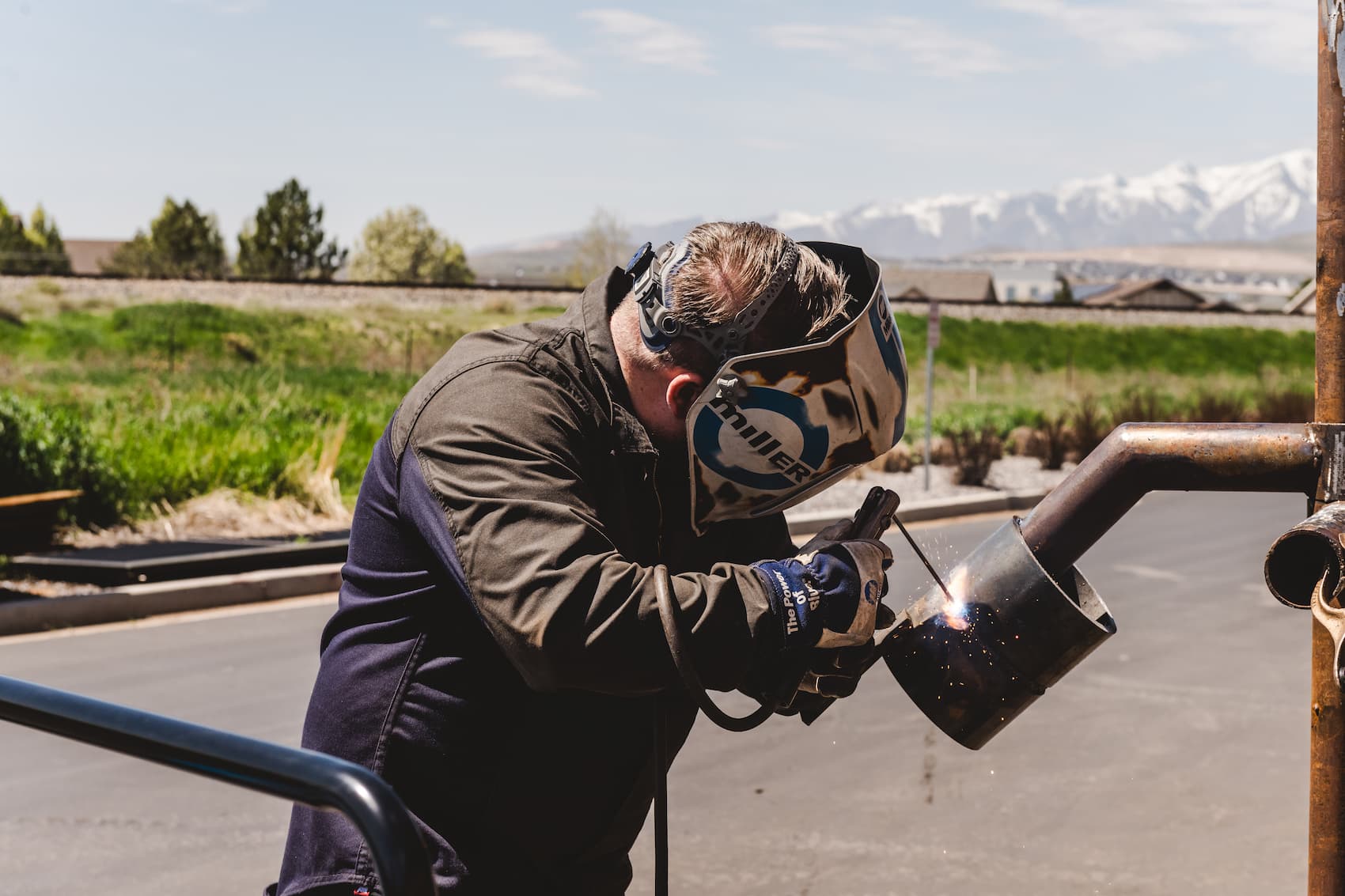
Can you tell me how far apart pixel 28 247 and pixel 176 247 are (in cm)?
1275

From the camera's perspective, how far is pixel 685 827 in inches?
219

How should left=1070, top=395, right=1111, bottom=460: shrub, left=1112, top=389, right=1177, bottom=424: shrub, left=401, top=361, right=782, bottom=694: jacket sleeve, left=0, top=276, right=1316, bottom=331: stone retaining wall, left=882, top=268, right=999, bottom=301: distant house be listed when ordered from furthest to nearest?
left=882, top=268, right=999, bottom=301: distant house, left=0, top=276, right=1316, bottom=331: stone retaining wall, left=1112, top=389, right=1177, bottom=424: shrub, left=1070, top=395, right=1111, bottom=460: shrub, left=401, top=361, right=782, bottom=694: jacket sleeve

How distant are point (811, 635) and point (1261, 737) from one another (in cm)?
557

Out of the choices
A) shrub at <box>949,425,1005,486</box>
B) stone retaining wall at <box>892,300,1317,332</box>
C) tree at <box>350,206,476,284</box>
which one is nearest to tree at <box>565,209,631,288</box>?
tree at <box>350,206,476,284</box>

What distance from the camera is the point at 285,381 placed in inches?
1052

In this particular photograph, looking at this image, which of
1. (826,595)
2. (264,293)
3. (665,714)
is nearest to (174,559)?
(665,714)

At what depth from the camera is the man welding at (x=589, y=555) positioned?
1.77 m

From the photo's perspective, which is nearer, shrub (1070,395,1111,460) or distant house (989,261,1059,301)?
shrub (1070,395,1111,460)

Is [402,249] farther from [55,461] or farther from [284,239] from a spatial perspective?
[55,461]

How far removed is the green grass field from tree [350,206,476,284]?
2967 inches

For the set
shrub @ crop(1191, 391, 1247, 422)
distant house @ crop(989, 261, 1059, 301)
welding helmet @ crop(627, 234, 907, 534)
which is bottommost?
distant house @ crop(989, 261, 1059, 301)

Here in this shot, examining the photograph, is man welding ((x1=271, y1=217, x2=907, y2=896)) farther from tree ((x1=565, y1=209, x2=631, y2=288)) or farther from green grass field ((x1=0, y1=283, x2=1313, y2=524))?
tree ((x1=565, y1=209, x2=631, y2=288))

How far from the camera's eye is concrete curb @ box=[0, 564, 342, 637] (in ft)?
28.5

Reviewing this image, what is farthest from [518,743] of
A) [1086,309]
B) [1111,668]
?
[1086,309]
